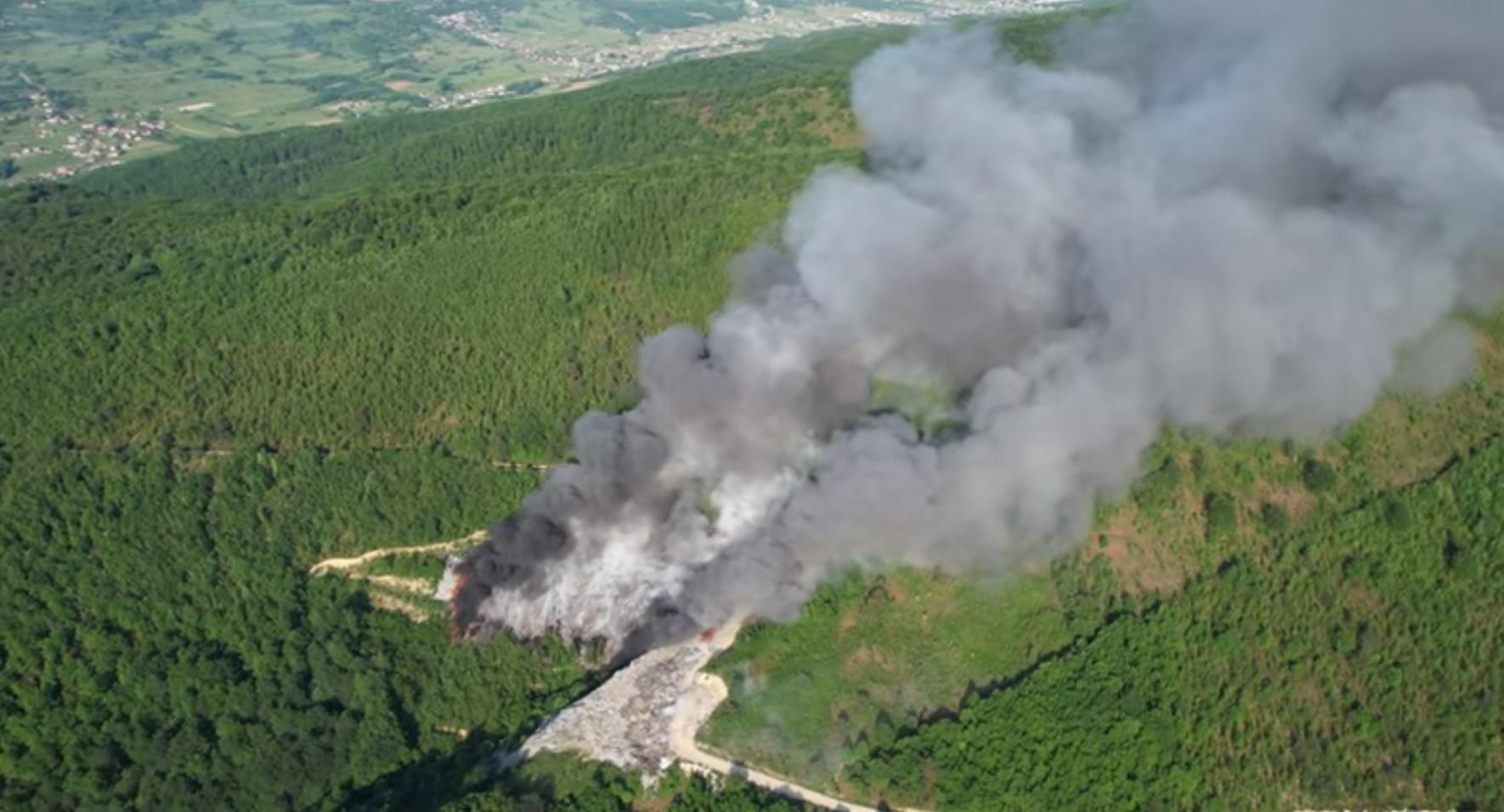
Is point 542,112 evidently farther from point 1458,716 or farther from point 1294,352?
point 1458,716

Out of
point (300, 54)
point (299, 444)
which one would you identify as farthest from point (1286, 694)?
point (300, 54)

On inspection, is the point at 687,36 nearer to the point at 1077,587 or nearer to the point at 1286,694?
the point at 1077,587

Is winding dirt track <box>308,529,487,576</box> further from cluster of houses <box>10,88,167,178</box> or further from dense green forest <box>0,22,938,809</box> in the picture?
cluster of houses <box>10,88,167,178</box>

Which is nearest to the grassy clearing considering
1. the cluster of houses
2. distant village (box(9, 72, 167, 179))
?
the cluster of houses

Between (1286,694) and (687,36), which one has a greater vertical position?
(687,36)

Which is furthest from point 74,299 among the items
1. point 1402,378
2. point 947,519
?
point 1402,378

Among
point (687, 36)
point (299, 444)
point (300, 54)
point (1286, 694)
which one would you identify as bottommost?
point (1286, 694)

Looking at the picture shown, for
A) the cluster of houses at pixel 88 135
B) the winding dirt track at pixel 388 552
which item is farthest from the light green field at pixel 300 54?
the winding dirt track at pixel 388 552

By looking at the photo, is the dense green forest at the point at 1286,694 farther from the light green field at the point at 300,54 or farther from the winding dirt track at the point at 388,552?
the light green field at the point at 300,54
